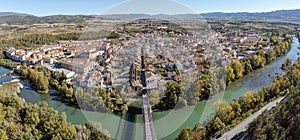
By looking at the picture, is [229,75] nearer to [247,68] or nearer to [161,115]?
[247,68]

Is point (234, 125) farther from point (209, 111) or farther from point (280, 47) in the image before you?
point (280, 47)

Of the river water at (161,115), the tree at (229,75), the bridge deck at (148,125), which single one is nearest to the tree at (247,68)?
the river water at (161,115)

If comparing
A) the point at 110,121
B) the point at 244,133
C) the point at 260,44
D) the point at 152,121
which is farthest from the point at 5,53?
the point at 260,44

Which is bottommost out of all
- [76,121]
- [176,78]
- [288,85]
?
[76,121]

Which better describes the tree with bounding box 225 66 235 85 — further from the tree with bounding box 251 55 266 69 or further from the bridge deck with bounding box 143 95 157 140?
the bridge deck with bounding box 143 95 157 140

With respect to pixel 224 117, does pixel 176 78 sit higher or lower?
higher

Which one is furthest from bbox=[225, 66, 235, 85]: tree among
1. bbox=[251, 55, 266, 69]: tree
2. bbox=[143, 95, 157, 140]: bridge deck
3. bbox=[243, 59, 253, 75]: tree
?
bbox=[143, 95, 157, 140]: bridge deck

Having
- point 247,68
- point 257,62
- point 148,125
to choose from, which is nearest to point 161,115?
point 148,125

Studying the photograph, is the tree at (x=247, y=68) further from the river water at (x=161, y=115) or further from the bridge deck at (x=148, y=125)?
the bridge deck at (x=148, y=125)
